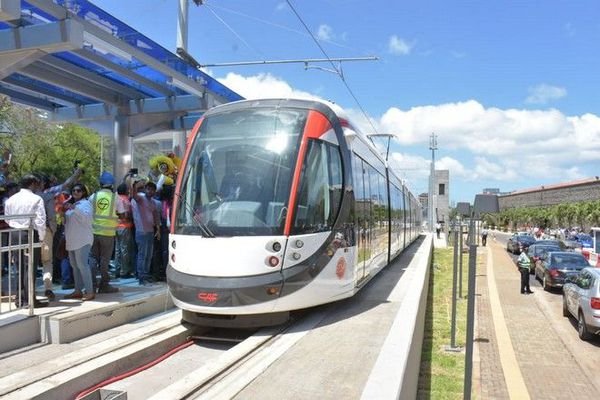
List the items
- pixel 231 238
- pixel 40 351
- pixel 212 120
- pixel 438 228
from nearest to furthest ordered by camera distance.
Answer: pixel 40 351 < pixel 231 238 < pixel 212 120 < pixel 438 228

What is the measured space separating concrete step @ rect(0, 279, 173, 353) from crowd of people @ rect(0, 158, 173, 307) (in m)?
0.25

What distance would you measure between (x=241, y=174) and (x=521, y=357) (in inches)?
343

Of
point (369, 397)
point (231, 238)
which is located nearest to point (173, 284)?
point (231, 238)

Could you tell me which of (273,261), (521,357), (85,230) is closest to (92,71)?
(85,230)

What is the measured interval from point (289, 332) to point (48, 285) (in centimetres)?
328

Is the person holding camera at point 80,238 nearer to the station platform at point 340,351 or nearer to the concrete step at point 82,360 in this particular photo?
the station platform at point 340,351

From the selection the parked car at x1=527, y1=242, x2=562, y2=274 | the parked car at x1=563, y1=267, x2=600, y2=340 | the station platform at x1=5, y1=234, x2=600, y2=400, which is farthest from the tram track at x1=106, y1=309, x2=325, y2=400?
the parked car at x1=527, y1=242, x2=562, y2=274

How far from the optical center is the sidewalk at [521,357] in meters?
10.4

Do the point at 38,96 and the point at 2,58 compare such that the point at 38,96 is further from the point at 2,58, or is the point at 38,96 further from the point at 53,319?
the point at 53,319

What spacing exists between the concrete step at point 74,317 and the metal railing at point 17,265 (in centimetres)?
18

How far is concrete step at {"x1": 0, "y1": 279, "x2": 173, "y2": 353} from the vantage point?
6398 millimetres

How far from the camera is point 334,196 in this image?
26.0 feet

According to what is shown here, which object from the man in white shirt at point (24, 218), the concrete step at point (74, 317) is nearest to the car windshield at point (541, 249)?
the concrete step at point (74, 317)

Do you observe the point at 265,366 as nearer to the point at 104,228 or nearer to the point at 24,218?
the point at 24,218
